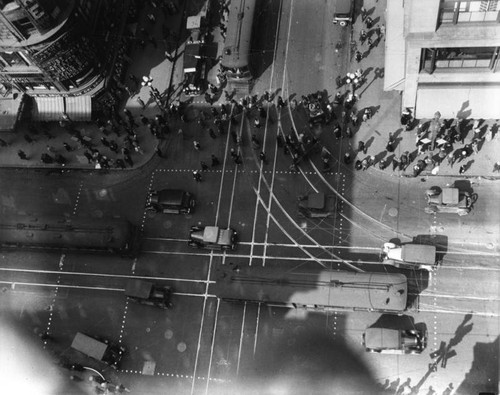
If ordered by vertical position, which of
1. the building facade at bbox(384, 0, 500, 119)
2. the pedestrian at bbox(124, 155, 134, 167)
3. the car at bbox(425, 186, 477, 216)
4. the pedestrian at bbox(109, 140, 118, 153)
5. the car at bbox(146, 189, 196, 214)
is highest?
the building facade at bbox(384, 0, 500, 119)

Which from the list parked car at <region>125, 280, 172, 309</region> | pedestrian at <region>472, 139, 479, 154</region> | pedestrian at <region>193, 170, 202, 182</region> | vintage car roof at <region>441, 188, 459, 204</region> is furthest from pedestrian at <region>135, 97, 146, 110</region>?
pedestrian at <region>472, 139, 479, 154</region>

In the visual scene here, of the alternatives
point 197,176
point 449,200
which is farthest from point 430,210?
point 197,176

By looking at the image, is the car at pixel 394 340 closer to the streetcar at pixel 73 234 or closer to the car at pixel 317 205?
the car at pixel 317 205

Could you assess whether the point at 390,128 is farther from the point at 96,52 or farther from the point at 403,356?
the point at 96,52

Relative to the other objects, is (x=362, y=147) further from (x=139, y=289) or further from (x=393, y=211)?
(x=139, y=289)

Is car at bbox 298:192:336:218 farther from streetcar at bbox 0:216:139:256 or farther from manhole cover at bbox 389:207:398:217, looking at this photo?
streetcar at bbox 0:216:139:256

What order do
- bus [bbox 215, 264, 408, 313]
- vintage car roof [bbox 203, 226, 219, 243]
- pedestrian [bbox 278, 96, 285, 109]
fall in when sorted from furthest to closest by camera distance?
pedestrian [bbox 278, 96, 285, 109], vintage car roof [bbox 203, 226, 219, 243], bus [bbox 215, 264, 408, 313]

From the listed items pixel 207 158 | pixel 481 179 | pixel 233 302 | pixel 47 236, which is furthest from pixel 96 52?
pixel 481 179

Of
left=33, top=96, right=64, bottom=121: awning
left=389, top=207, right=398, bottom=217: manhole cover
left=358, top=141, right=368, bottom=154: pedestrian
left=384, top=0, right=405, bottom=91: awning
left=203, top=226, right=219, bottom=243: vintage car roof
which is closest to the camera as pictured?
left=203, top=226, right=219, bottom=243: vintage car roof

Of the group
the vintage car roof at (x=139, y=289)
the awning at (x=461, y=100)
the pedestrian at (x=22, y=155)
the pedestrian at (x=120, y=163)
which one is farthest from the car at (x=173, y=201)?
the awning at (x=461, y=100)
